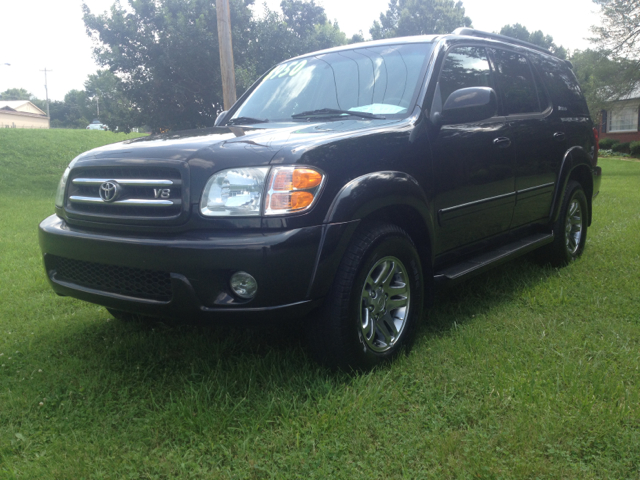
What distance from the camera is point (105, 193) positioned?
300 centimetres

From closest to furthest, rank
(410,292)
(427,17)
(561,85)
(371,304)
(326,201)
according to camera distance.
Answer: (326,201) < (371,304) < (410,292) < (561,85) < (427,17)

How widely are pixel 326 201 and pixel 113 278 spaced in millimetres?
1178

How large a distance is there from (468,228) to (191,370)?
2.02 m

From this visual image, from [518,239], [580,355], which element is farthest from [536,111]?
[580,355]

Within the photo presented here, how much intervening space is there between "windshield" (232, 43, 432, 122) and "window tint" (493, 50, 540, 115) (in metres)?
0.91

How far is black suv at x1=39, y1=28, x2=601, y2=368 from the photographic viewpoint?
2691 mm

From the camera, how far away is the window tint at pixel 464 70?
3.87 m

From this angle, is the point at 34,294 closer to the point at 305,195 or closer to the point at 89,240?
the point at 89,240

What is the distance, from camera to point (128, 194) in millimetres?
2951

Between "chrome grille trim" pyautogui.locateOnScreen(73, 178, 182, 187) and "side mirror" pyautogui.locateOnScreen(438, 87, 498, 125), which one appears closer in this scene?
"chrome grille trim" pyautogui.locateOnScreen(73, 178, 182, 187)

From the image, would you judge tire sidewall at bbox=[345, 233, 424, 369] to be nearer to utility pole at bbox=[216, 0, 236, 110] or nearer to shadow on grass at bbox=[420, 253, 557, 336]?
shadow on grass at bbox=[420, 253, 557, 336]

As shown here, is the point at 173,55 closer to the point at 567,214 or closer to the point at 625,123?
the point at 567,214

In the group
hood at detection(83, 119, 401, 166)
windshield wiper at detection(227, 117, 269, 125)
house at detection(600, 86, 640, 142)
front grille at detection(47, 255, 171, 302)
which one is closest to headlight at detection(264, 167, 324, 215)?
hood at detection(83, 119, 401, 166)

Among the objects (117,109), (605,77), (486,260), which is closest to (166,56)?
(117,109)
